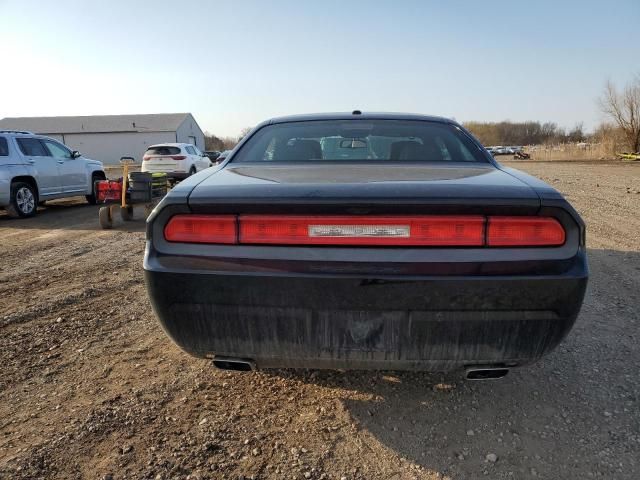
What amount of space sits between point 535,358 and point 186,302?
4.77 ft

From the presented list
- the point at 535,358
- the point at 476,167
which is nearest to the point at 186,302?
the point at 535,358

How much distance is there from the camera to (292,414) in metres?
2.27

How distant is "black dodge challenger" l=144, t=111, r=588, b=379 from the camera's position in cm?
168

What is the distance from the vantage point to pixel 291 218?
173 centimetres

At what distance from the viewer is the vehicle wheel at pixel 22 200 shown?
883 cm

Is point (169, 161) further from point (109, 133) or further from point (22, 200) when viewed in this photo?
point (109, 133)

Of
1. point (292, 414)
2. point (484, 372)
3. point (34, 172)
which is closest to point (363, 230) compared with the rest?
point (484, 372)

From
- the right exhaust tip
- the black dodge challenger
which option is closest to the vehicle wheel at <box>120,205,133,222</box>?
the black dodge challenger

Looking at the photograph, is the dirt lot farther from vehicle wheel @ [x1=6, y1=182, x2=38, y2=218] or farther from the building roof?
the building roof

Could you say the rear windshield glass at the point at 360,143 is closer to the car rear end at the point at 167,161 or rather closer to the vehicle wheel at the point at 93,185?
the vehicle wheel at the point at 93,185

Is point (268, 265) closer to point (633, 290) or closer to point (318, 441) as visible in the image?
point (318, 441)

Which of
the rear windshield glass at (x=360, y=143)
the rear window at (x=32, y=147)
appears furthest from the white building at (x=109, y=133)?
the rear windshield glass at (x=360, y=143)

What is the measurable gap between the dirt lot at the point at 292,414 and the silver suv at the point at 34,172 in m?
6.59

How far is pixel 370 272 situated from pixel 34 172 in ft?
32.7
